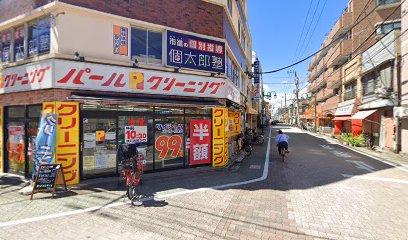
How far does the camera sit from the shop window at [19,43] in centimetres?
905

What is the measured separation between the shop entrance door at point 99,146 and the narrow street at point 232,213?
56.2 inches

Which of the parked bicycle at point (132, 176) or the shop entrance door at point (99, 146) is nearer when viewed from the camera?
the parked bicycle at point (132, 176)

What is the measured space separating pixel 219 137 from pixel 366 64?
746 inches

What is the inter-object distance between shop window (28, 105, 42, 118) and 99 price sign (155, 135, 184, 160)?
4286mm

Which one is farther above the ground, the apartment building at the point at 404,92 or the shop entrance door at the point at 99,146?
the apartment building at the point at 404,92

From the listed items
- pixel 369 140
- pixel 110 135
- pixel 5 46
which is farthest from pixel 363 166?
pixel 5 46

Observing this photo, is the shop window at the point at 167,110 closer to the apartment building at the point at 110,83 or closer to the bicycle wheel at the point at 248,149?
the apartment building at the point at 110,83

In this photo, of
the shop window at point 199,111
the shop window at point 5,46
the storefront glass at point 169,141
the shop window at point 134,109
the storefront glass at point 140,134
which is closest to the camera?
the shop window at point 134,109

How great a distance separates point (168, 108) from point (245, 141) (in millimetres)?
8333

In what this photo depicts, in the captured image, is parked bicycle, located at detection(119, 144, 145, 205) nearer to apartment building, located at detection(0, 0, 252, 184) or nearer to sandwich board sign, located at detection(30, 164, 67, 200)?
apartment building, located at detection(0, 0, 252, 184)

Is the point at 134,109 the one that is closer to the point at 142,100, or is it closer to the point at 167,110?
the point at 142,100

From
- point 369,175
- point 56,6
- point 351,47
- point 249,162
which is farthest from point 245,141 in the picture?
point 351,47

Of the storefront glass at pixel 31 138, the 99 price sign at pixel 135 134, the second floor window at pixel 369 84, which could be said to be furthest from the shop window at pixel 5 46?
the second floor window at pixel 369 84

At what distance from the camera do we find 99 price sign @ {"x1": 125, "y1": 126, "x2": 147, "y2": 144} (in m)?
9.05
